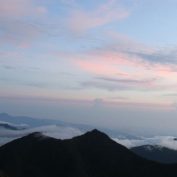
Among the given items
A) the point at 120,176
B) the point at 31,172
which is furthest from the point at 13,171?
the point at 120,176

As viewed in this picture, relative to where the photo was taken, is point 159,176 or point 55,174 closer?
point 159,176

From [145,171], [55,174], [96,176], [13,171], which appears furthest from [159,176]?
[13,171]

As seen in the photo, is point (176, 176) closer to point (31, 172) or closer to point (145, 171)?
point (145, 171)

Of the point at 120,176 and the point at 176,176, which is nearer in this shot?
the point at 176,176

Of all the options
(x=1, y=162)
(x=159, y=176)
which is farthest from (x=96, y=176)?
(x=1, y=162)

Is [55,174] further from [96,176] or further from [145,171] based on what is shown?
[145,171]

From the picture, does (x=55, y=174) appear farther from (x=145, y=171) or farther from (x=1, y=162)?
(x=145, y=171)

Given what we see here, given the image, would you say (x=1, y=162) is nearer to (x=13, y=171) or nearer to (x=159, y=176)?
(x=13, y=171)

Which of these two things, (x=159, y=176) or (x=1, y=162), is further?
(x=1, y=162)
